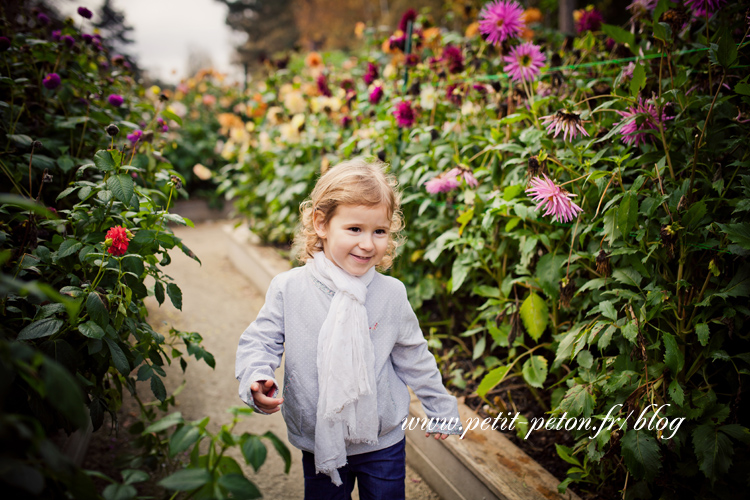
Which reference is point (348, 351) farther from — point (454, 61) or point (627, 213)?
point (454, 61)

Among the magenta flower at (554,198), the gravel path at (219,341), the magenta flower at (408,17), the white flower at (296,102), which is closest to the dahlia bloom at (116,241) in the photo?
the gravel path at (219,341)

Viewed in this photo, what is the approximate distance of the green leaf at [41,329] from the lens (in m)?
1.06

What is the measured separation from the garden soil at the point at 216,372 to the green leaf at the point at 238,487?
95cm

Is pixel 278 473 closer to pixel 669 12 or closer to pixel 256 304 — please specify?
pixel 256 304

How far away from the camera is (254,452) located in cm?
76

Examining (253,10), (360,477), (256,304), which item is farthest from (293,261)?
(253,10)

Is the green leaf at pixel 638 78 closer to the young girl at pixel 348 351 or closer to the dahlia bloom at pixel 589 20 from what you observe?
the young girl at pixel 348 351

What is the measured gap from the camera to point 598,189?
1674 mm

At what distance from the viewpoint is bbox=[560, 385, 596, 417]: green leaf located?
1497mm

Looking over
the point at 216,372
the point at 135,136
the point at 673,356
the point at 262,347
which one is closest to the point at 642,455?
the point at 673,356

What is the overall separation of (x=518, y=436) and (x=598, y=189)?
1081 millimetres

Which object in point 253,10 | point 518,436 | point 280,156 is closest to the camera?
point 518,436

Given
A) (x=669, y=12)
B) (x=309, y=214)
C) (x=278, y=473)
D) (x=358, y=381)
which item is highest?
(x=669, y=12)

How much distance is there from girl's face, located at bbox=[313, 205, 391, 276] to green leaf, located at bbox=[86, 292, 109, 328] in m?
0.62
